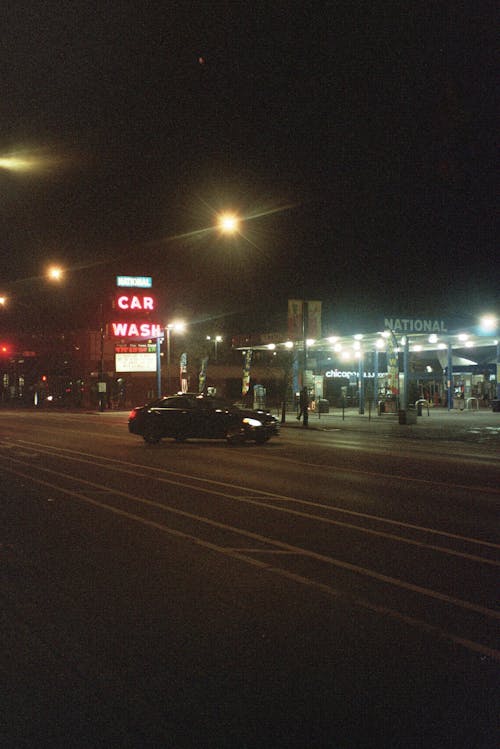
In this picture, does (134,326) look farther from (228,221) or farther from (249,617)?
(249,617)

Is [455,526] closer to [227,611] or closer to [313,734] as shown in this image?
[227,611]

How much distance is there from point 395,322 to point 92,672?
125ft

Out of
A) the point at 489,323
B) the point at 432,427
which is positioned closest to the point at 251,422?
the point at 432,427

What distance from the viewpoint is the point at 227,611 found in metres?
6.95

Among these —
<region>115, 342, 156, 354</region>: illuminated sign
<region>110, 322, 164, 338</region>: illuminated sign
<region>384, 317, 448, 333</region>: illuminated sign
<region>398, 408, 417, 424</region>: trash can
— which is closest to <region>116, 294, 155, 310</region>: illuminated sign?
<region>110, 322, 164, 338</region>: illuminated sign

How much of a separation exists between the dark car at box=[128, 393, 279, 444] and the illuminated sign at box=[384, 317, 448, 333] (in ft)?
56.3

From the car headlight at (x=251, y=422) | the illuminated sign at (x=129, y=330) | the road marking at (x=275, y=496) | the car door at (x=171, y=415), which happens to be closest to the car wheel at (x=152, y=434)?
the car door at (x=171, y=415)

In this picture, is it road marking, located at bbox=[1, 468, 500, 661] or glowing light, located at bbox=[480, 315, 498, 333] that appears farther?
glowing light, located at bbox=[480, 315, 498, 333]

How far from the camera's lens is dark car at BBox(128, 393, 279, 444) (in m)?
26.3

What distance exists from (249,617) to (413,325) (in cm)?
3728

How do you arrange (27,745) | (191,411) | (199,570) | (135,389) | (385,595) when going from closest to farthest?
(27,745), (385,595), (199,570), (191,411), (135,389)

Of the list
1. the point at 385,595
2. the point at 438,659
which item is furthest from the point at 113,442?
the point at 438,659

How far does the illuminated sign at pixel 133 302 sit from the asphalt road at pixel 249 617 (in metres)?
59.5

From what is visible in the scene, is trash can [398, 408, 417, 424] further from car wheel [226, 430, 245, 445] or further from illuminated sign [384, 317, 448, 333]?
car wheel [226, 430, 245, 445]
